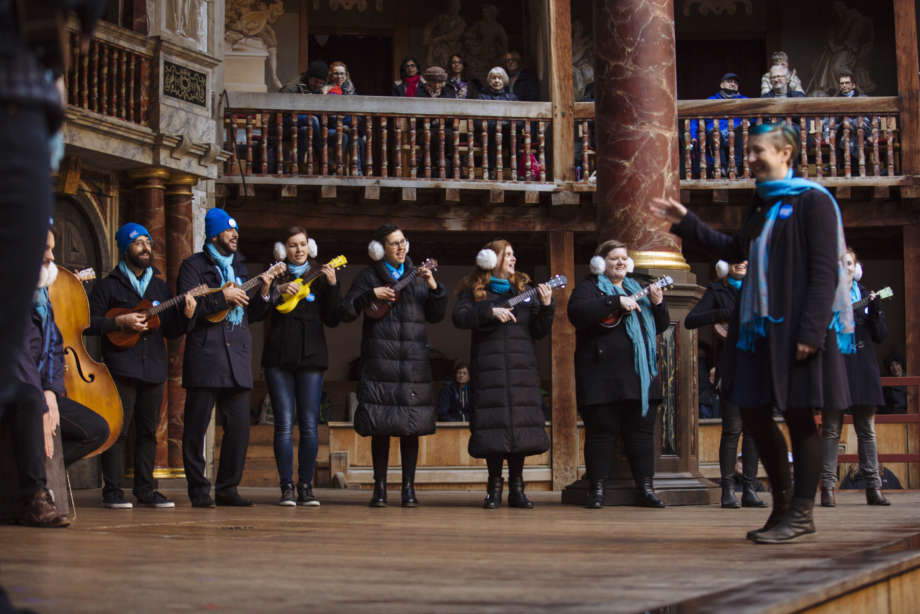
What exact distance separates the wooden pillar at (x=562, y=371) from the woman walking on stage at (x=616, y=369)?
760 centimetres

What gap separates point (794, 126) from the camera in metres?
15.4

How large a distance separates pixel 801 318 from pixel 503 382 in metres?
3.07

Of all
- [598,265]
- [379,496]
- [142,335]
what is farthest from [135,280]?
[598,265]

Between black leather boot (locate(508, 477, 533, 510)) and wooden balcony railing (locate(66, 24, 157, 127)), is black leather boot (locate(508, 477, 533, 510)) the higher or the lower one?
the lower one

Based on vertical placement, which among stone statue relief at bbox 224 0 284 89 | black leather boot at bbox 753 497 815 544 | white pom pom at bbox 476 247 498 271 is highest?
stone statue relief at bbox 224 0 284 89

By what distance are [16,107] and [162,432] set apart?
1037 cm

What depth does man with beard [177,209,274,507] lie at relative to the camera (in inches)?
275

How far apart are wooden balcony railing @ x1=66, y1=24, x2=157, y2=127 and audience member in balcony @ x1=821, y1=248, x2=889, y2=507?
22.9ft

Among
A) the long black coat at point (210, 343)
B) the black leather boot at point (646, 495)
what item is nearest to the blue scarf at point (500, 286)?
the black leather boot at point (646, 495)

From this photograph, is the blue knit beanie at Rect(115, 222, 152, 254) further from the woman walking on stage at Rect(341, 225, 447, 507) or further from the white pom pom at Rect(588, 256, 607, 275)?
the white pom pom at Rect(588, 256, 607, 275)

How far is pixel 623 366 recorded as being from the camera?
285 inches

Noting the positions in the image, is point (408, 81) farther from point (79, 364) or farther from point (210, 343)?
point (79, 364)

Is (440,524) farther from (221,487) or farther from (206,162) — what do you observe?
(206,162)

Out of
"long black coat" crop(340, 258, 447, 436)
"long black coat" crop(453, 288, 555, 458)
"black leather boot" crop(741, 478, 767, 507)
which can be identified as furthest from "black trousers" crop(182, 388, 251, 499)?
"black leather boot" crop(741, 478, 767, 507)
